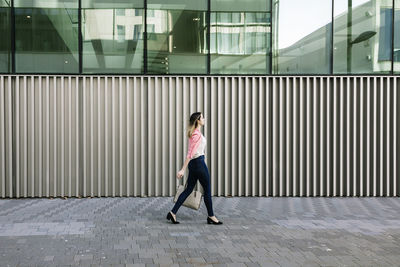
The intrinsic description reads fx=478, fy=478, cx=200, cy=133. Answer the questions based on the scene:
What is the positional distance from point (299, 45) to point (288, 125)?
1.77 meters

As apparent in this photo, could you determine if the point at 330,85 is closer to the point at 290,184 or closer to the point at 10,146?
the point at 290,184

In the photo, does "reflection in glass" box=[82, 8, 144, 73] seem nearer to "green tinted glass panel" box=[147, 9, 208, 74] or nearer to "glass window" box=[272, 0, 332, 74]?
"green tinted glass panel" box=[147, 9, 208, 74]

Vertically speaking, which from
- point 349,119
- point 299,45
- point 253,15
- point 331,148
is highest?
point 253,15

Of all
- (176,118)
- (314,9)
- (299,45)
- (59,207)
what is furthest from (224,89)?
(59,207)

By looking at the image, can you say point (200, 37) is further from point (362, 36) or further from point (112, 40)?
point (362, 36)

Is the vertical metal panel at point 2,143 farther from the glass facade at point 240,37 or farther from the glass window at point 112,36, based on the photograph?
the glass facade at point 240,37

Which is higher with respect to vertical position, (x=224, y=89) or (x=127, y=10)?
(x=127, y=10)

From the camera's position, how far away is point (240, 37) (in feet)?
34.3

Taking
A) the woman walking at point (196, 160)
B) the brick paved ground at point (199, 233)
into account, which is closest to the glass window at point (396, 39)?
the brick paved ground at point (199, 233)

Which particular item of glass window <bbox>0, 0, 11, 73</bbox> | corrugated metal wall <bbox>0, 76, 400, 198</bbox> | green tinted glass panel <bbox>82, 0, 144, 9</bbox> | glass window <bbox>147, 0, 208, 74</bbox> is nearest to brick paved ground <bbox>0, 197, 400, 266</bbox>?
corrugated metal wall <bbox>0, 76, 400, 198</bbox>

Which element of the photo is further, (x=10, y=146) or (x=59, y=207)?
(x=10, y=146)

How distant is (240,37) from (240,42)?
0.36ft

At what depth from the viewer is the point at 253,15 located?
34.1 feet

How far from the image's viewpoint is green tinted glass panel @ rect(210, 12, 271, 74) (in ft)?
34.1
